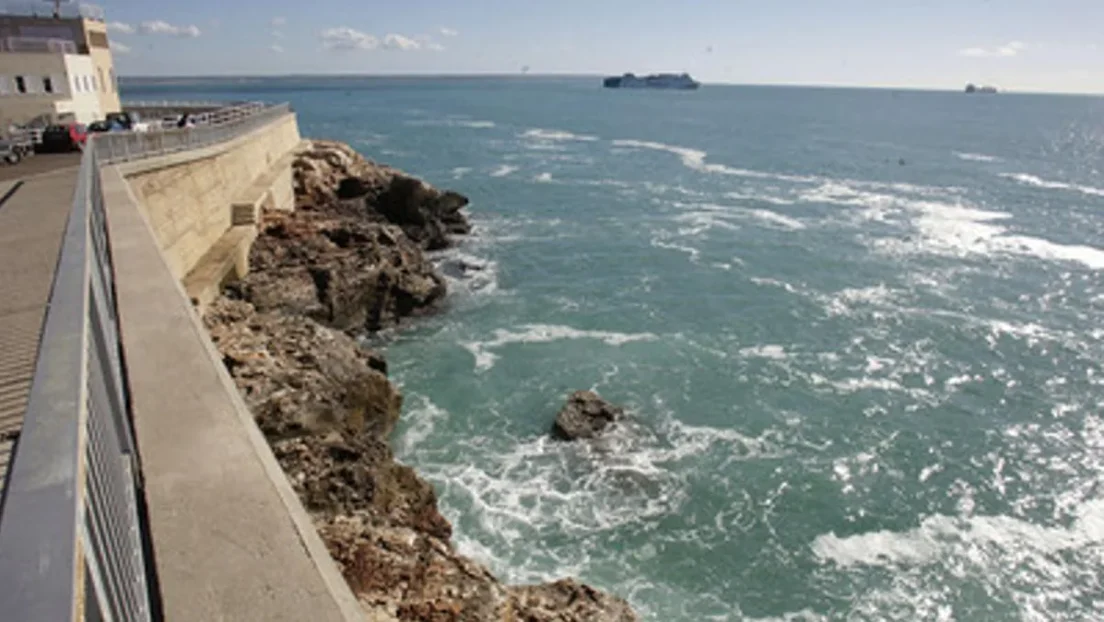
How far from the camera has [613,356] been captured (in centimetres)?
2520

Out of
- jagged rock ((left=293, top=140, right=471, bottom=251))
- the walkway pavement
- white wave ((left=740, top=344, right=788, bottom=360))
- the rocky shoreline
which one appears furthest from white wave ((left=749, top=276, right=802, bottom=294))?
the walkway pavement

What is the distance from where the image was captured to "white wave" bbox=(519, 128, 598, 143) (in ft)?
308

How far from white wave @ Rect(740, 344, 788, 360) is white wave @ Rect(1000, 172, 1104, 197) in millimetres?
47524

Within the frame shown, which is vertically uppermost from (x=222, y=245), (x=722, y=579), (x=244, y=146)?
(x=244, y=146)

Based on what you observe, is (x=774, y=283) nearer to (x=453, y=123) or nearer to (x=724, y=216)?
(x=724, y=216)

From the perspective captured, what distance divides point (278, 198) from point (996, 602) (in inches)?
1151

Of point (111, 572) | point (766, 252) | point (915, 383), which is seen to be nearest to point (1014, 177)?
point (766, 252)

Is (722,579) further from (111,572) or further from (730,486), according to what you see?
(111,572)

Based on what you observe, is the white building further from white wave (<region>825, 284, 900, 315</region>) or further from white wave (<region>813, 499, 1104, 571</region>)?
white wave (<region>813, 499, 1104, 571</region>)

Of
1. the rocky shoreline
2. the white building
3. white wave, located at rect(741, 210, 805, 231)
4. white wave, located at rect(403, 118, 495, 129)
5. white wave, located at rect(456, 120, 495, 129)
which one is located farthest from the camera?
white wave, located at rect(456, 120, 495, 129)

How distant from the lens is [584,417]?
64.6ft

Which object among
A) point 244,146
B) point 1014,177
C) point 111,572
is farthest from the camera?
point 1014,177

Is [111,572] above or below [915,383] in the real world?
above

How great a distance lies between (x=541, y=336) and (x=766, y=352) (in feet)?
26.7
